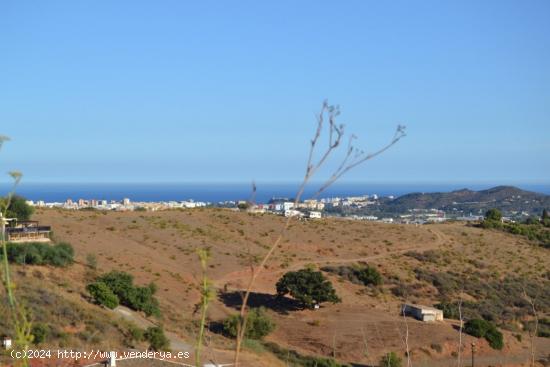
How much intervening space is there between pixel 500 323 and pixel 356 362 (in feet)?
43.0

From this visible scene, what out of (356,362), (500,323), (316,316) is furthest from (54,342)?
(500,323)

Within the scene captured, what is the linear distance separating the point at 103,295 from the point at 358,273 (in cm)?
1966

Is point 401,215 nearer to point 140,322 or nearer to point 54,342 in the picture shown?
point 140,322

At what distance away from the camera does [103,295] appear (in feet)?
80.0

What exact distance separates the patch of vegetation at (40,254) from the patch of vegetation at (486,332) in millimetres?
17196

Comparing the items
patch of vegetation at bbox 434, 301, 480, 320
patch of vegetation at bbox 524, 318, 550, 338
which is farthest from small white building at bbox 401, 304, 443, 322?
patch of vegetation at bbox 524, 318, 550, 338

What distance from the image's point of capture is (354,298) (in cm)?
3628

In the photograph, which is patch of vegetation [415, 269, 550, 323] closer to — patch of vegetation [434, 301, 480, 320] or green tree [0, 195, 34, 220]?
patch of vegetation [434, 301, 480, 320]

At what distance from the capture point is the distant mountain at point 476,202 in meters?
113

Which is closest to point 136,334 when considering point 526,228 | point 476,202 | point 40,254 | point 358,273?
point 40,254

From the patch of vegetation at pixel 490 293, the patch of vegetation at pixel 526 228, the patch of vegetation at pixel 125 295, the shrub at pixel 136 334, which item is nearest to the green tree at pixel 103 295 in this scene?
the patch of vegetation at pixel 125 295

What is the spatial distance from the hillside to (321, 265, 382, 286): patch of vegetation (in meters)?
0.58

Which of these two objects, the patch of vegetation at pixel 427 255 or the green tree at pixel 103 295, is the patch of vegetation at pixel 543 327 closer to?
→ the patch of vegetation at pixel 427 255

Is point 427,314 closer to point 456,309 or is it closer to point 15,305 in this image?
point 456,309
